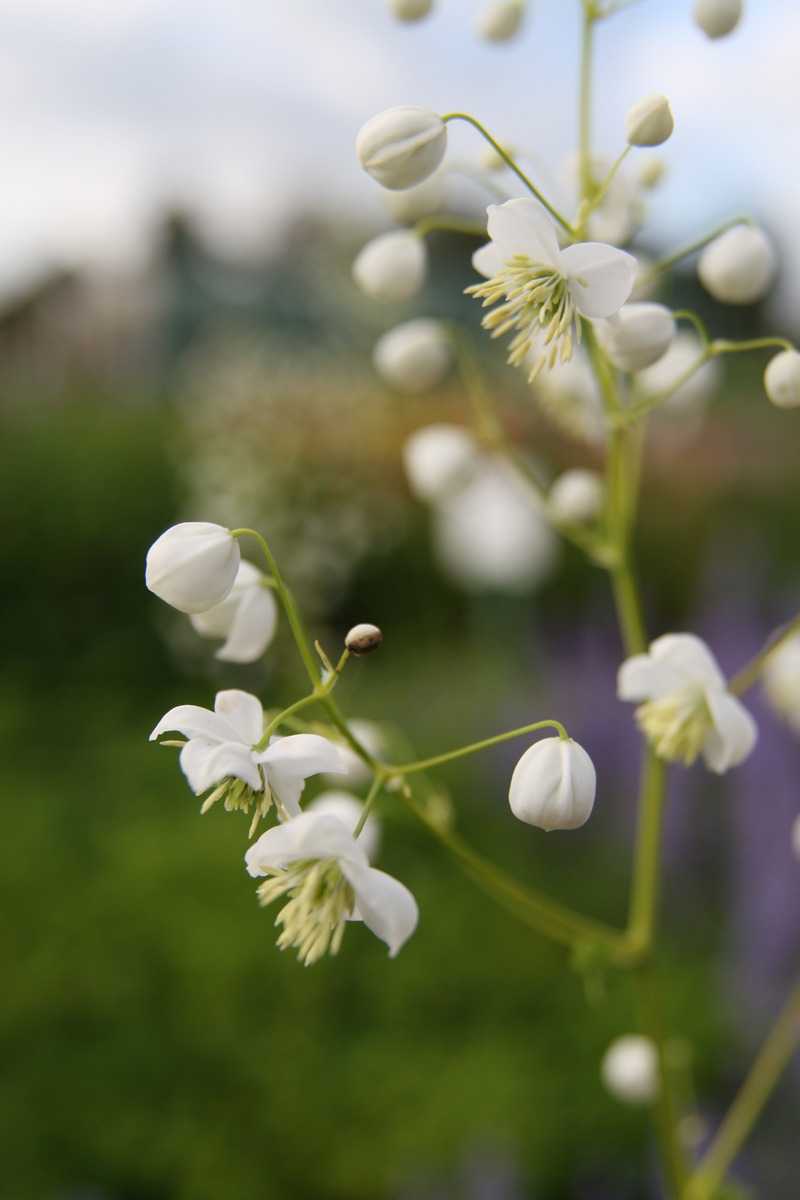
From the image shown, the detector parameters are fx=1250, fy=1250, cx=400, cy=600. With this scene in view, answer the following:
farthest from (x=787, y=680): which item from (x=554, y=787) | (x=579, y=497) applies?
(x=554, y=787)

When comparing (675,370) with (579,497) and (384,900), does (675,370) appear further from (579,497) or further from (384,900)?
(384,900)

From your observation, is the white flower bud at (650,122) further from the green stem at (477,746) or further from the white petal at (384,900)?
the white petal at (384,900)

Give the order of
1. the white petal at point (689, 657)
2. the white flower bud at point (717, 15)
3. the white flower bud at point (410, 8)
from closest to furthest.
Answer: the white petal at point (689, 657) → the white flower bud at point (717, 15) → the white flower bud at point (410, 8)

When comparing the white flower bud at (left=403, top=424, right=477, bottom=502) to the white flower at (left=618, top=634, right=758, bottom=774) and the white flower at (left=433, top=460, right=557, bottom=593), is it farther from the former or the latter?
the white flower at (left=433, top=460, right=557, bottom=593)

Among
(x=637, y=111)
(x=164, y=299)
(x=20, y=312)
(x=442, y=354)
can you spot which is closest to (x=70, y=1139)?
(x=442, y=354)

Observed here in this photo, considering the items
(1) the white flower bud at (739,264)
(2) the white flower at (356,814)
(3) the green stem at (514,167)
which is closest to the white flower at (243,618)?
(2) the white flower at (356,814)

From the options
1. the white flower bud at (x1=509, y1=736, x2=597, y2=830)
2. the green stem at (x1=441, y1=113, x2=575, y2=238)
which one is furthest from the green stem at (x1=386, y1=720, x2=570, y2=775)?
the green stem at (x1=441, y1=113, x2=575, y2=238)
